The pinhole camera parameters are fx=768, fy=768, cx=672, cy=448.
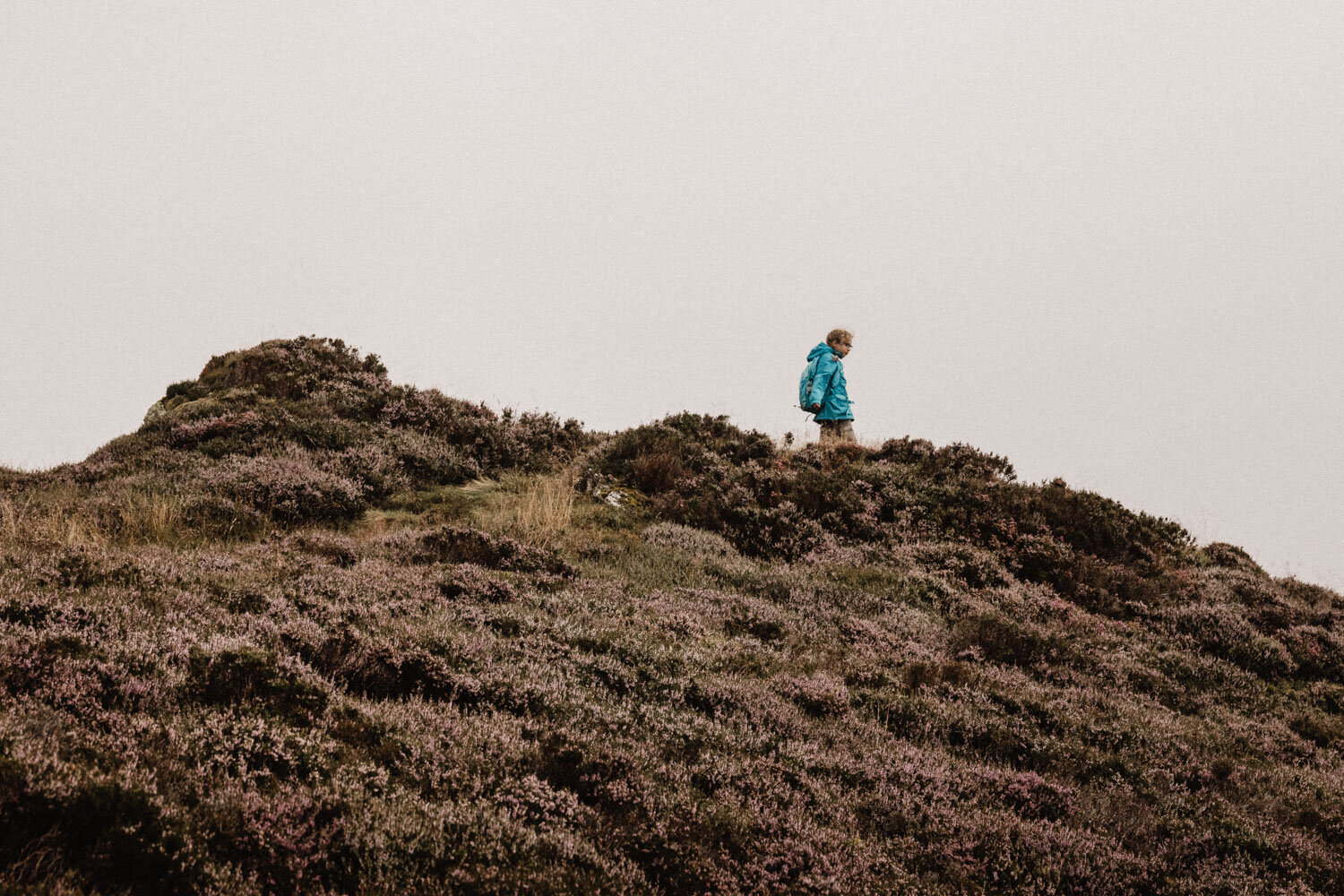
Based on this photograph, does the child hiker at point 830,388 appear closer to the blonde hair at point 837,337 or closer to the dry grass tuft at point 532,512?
the blonde hair at point 837,337

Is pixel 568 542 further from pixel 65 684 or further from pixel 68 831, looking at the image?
pixel 68 831

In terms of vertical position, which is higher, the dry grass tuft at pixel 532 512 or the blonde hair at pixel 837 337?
the blonde hair at pixel 837 337

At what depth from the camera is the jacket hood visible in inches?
733

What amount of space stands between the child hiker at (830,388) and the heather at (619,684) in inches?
169

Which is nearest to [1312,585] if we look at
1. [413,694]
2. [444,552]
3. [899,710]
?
[899,710]

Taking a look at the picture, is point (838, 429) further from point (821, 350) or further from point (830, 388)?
point (821, 350)

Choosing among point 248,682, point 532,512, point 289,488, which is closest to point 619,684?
point 248,682

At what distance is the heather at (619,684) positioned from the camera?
12.4 feet

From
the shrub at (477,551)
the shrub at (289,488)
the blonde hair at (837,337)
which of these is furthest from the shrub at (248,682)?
the blonde hair at (837,337)

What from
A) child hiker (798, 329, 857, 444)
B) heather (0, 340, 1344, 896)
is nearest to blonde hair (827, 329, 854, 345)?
child hiker (798, 329, 857, 444)

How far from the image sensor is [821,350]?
1869cm

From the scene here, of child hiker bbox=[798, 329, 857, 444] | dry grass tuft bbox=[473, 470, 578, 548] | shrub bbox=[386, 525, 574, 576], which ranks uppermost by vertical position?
child hiker bbox=[798, 329, 857, 444]

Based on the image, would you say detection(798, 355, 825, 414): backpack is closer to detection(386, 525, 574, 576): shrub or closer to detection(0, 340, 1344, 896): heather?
detection(0, 340, 1344, 896): heather

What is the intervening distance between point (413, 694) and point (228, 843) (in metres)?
2.08
